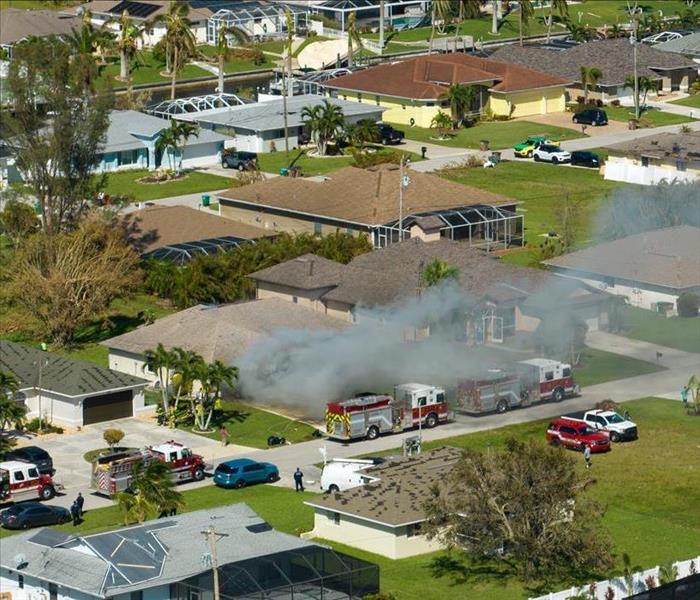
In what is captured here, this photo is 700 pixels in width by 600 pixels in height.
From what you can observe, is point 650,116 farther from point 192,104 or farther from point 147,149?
point 147,149

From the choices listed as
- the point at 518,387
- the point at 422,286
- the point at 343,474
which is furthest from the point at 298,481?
the point at 422,286

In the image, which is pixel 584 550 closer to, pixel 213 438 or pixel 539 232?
pixel 213 438

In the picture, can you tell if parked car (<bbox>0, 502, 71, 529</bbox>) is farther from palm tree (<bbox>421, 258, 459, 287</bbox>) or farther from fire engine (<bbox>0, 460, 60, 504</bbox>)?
palm tree (<bbox>421, 258, 459, 287</bbox>)

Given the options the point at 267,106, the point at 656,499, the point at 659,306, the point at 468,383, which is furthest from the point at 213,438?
the point at 267,106

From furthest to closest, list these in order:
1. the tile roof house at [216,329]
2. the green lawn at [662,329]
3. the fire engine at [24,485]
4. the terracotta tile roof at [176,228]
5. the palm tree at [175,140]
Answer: the palm tree at [175,140]
the terracotta tile roof at [176,228]
the green lawn at [662,329]
the tile roof house at [216,329]
the fire engine at [24,485]

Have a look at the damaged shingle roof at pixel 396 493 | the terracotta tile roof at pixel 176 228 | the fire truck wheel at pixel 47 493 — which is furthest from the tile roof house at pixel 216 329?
the damaged shingle roof at pixel 396 493

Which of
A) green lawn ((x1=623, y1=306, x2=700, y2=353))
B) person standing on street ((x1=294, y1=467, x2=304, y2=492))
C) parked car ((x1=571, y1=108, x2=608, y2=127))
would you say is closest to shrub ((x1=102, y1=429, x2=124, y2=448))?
person standing on street ((x1=294, y1=467, x2=304, y2=492))

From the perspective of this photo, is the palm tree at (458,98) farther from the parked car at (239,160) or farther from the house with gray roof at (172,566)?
the house with gray roof at (172,566)
